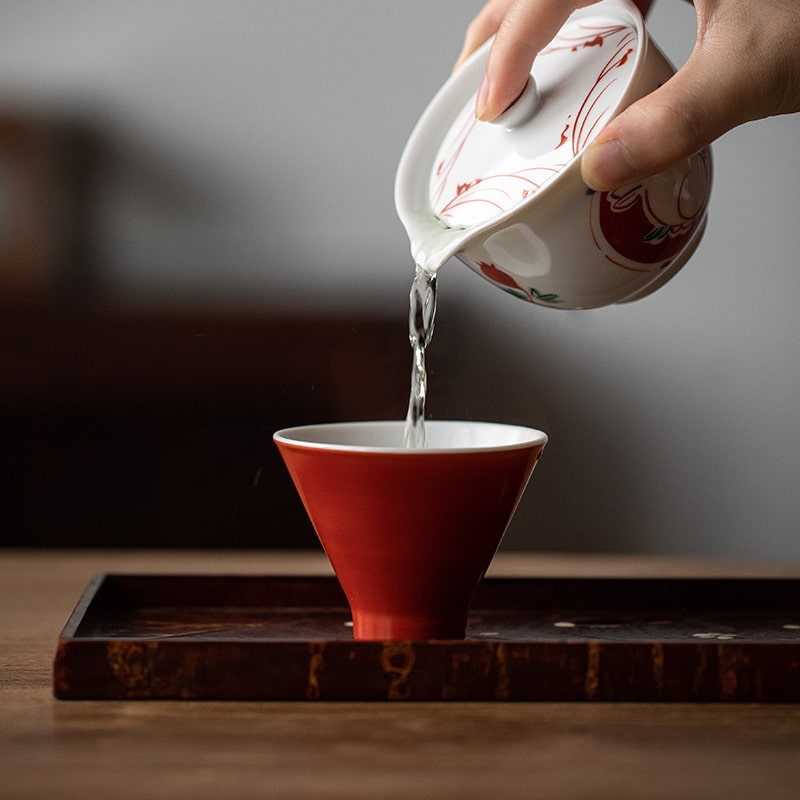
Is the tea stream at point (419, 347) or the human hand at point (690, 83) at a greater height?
the human hand at point (690, 83)

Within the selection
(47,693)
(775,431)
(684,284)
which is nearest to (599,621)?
(47,693)

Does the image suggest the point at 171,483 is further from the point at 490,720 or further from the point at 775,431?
the point at 490,720

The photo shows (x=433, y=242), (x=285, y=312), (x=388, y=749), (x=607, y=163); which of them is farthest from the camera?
(x=285, y=312)

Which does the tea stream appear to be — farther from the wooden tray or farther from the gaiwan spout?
the wooden tray

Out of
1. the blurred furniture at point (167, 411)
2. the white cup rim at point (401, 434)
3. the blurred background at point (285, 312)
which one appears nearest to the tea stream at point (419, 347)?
the white cup rim at point (401, 434)

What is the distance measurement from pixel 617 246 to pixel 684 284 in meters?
0.78

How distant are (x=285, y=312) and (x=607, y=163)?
1034 mm

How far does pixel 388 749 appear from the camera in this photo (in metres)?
0.41

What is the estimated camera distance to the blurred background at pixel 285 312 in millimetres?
1381

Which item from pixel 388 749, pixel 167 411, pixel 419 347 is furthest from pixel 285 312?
pixel 388 749

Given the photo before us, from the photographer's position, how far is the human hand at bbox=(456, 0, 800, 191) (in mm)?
529

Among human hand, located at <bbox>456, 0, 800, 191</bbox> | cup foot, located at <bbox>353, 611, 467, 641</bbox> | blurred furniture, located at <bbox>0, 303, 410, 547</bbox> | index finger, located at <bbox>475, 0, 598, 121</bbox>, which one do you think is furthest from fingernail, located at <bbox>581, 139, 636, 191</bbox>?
blurred furniture, located at <bbox>0, 303, 410, 547</bbox>

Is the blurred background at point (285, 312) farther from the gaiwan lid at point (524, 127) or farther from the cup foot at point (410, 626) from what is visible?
the cup foot at point (410, 626)

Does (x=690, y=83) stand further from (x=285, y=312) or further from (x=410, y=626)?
(x=285, y=312)
